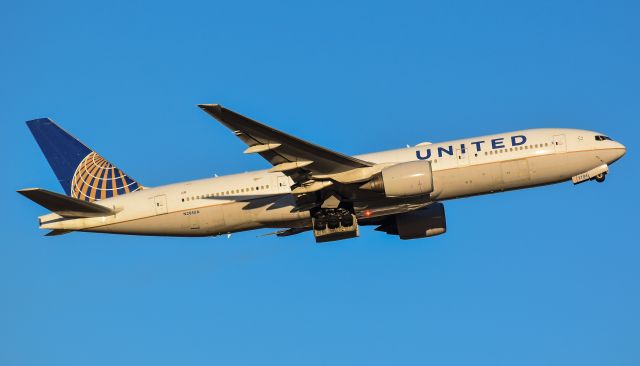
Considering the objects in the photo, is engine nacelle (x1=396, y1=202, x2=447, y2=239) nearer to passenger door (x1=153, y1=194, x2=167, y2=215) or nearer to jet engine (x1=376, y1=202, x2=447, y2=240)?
jet engine (x1=376, y1=202, x2=447, y2=240)

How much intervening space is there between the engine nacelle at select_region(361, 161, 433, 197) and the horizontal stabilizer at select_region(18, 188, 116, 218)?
14.3m

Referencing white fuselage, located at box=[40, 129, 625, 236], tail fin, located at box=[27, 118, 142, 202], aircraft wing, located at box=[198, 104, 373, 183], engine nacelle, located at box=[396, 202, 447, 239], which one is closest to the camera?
aircraft wing, located at box=[198, 104, 373, 183]

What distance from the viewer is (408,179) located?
44625mm

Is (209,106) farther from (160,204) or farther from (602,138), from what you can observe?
(602,138)

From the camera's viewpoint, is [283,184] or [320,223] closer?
[320,223]

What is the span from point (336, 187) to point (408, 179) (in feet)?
12.2

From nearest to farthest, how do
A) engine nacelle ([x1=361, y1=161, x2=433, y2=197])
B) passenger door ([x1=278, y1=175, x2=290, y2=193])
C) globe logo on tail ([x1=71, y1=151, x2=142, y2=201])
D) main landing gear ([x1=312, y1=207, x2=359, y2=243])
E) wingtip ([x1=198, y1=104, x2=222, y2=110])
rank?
wingtip ([x1=198, y1=104, x2=222, y2=110]) → engine nacelle ([x1=361, y1=161, x2=433, y2=197]) → main landing gear ([x1=312, y1=207, x2=359, y2=243]) → passenger door ([x1=278, y1=175, x2=290, y2=193]) → globe logo on tail ([x1=71, y1=151, x2=142, y2=201])

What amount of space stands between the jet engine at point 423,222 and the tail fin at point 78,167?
14.1m

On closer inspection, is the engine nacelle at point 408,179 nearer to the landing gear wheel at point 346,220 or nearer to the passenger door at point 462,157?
the passenger door at point 462,157

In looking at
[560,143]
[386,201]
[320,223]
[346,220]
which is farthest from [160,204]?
[560,143]

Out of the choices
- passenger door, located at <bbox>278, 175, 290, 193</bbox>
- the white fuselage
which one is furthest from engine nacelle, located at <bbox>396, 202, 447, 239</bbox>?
passenger door, located at <bbox>278, 175, 290, 193</bbox>

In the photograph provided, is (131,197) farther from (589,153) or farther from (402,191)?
(589,153)

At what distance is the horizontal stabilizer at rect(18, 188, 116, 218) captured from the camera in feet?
149

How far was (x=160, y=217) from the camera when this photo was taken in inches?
1929
